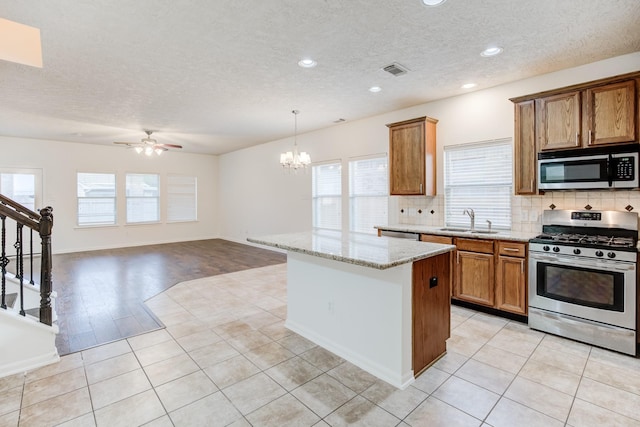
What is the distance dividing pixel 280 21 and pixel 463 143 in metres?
3.03

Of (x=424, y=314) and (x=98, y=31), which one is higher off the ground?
(x=98, y=31)

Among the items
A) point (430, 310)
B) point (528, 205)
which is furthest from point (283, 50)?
point (528, 205)

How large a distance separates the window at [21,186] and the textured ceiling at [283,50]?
2915mm

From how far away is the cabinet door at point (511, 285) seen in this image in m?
3.43

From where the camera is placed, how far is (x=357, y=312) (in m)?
2.67

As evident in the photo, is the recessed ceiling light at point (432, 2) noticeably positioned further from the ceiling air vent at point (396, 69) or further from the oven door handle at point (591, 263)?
the oven door handle at point (591, 263)

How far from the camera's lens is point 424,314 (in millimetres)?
2543

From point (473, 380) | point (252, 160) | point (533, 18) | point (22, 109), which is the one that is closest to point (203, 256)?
point (252, 160)

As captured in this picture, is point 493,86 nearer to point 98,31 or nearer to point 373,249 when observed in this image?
point 373,249

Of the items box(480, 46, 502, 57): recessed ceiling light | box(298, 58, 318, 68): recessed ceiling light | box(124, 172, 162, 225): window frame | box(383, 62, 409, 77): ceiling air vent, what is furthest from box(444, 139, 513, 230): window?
box(124, 172, 162, 225): window frame

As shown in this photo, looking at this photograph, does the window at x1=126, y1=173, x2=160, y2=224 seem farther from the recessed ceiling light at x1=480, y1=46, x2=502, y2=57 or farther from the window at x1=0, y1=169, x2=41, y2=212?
the recessed ceiling light at x1=480, y1=46, x2=502, y2=57

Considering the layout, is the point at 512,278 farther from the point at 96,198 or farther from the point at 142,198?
the point at 96,198

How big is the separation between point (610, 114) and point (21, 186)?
1062 cm

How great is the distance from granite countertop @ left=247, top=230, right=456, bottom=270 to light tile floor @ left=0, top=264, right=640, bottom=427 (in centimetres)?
96
